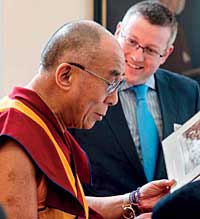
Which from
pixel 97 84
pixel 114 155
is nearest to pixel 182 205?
pixel 97 84

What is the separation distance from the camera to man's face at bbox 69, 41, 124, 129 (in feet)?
4.88

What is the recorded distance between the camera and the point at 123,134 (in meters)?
2.12

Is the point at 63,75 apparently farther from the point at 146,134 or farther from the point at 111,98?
the point at 146,134

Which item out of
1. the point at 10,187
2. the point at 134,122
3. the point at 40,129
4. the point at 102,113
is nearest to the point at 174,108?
the point at 134,122

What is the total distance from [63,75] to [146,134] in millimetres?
759

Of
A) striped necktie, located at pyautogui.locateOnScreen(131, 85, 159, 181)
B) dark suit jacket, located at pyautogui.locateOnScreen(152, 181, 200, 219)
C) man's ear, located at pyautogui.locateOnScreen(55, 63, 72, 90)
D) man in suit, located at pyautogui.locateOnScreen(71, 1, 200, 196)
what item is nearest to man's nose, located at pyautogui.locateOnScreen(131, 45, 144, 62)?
man in suit, located at pyautogui.locateOnScreen(71, 1, 200, 196)

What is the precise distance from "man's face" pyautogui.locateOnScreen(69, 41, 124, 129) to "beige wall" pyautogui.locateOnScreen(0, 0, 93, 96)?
1289 millimetres

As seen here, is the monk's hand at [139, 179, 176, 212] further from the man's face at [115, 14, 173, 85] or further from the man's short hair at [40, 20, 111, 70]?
the man's short hair at [40, 20, 111, 70]

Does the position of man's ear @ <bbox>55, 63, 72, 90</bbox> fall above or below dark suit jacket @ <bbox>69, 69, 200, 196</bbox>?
above

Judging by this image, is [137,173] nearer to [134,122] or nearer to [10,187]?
[134,122]

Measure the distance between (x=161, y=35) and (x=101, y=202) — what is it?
731 millimetres

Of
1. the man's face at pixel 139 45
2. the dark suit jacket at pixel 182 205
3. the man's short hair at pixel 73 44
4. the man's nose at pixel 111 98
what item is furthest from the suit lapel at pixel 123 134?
the dark suit jacket at pixel 182 205

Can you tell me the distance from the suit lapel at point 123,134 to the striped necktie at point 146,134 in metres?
0.04

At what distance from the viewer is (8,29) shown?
2766 mm
